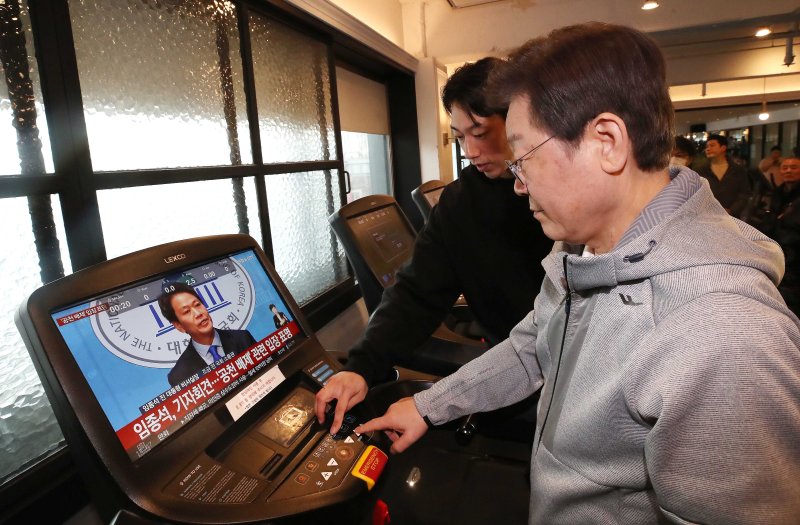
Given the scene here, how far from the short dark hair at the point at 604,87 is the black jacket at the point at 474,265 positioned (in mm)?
707

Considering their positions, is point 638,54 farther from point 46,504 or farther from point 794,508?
point 46,504

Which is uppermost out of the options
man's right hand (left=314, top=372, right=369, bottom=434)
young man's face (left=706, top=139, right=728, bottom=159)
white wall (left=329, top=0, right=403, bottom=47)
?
white wall (left=329, top=0, right=403, bottom=47)

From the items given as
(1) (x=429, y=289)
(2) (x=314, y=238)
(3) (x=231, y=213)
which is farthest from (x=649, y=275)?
(2) (x=314, y=238)

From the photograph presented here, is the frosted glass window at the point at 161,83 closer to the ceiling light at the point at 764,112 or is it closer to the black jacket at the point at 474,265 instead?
the black jacket at the point at 474,265

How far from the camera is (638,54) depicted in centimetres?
68

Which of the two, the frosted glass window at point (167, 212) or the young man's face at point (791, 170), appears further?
the young man's face at point (791, 170)

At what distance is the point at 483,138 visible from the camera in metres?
1.33

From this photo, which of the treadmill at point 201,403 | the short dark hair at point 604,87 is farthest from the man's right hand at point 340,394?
the short dark hair at point 604,87

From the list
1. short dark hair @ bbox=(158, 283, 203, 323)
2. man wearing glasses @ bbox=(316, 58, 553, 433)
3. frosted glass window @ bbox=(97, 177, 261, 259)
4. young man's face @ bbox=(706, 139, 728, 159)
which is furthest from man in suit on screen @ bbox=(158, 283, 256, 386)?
young man's face @ bbox=(706, 139, 728, 159)

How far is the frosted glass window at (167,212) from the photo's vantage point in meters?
1.46

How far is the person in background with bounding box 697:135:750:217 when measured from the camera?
4.61 m

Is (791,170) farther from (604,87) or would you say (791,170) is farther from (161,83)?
(161,83)

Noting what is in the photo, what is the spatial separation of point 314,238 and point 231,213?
0.72 meters

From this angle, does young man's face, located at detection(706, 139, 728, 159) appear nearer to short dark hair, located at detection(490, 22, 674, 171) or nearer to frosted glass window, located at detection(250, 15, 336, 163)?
frosted glass window, located at detection(250, 15, 336, 163)
